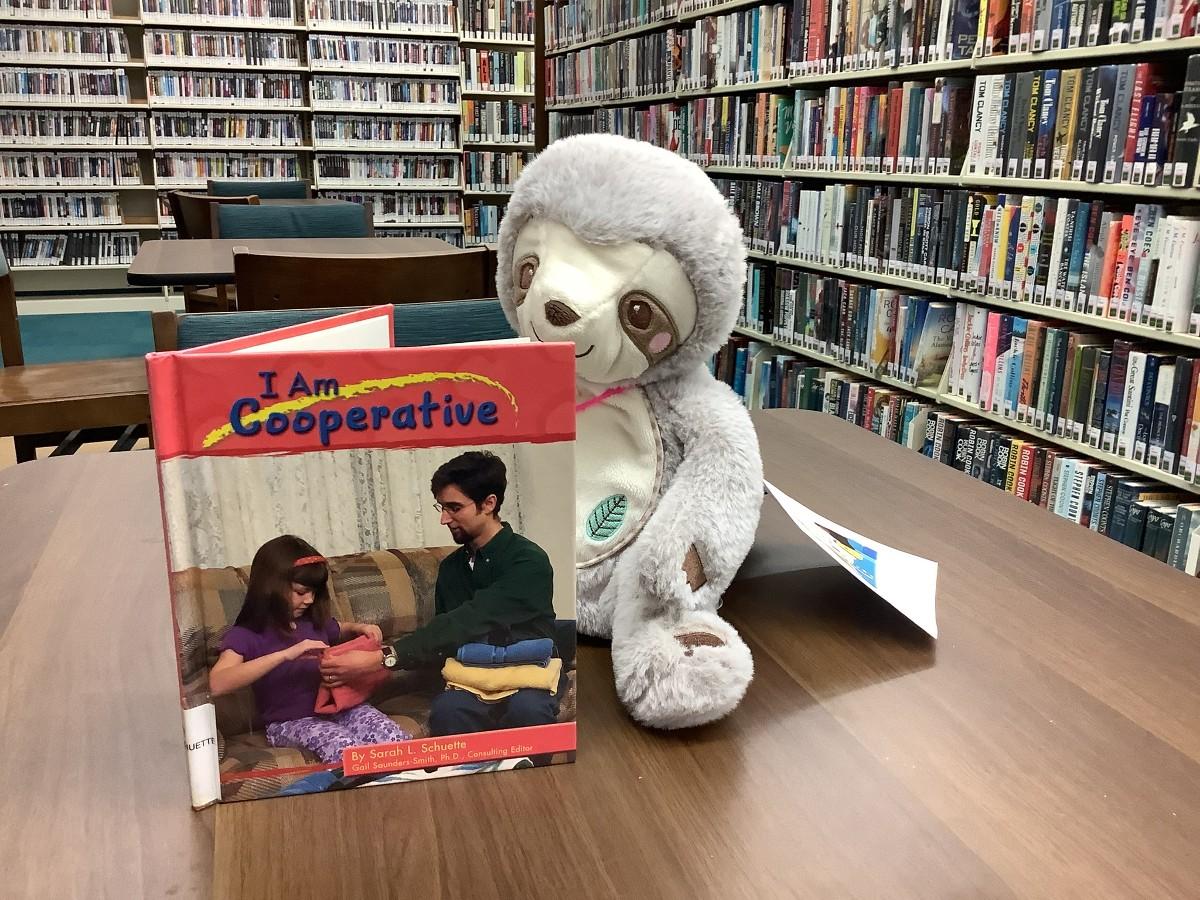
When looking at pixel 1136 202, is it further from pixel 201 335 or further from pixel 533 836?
pixel 533 836

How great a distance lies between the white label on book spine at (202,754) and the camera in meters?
0.43

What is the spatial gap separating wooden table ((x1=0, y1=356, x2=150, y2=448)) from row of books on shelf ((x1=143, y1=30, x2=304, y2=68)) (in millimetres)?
4455

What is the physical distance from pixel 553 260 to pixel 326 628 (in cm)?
26

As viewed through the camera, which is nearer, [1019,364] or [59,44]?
[1019,364]

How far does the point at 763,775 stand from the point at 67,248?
6.68m

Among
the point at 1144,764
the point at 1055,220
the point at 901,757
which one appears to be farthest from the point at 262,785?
the point at 1055,220

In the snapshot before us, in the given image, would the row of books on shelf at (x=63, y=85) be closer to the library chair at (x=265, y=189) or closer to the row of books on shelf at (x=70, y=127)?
the row of books on shelf at (x=70, y=127)

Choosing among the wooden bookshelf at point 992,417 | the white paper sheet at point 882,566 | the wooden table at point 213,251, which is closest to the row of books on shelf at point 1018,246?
the wooden bookshelf at point 992,417

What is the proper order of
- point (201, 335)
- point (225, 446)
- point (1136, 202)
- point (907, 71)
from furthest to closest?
1. point (907, 71)
2. point (1136, 202)
3. point (201, 335)
4. point (225, 446)

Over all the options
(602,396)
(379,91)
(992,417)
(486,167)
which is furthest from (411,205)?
(602,396)

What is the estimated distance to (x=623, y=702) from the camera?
20.7 inches

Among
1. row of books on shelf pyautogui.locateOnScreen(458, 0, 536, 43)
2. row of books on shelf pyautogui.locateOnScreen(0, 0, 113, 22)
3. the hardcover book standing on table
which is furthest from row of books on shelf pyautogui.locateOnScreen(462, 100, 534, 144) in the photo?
the hardcover book standing on table

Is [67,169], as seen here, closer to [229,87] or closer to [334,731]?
[229,87]

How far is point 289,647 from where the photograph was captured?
0.44 metres
